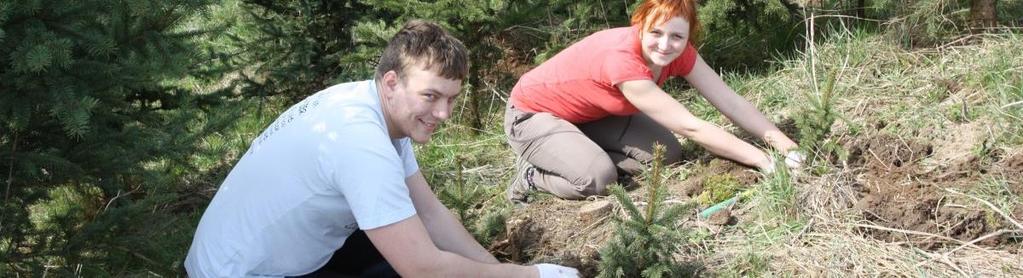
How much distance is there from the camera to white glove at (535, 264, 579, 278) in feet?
9.66

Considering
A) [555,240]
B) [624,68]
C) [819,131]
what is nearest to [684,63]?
[624,68]

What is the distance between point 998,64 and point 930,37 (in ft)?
2.21

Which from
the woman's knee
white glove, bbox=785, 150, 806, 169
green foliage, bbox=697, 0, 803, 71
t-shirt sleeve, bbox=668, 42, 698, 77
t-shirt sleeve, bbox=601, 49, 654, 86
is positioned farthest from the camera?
green foliage, bbox=697, 0, 803, 71

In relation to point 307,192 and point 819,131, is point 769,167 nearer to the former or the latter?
point 819,131

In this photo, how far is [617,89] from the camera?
171 inches

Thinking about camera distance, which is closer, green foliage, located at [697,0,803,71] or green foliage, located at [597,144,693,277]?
green foliage, located at [597,144,693,277]

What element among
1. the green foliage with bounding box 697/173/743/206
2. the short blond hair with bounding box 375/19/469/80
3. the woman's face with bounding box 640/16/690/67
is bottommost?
the green foliage with bounding box 697/173/743/206

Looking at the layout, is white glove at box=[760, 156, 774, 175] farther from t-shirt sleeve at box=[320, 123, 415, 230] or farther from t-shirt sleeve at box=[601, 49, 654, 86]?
t-shirt sleeve at box=[320, 123, 415, 230]

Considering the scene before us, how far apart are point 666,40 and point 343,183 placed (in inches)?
77.7

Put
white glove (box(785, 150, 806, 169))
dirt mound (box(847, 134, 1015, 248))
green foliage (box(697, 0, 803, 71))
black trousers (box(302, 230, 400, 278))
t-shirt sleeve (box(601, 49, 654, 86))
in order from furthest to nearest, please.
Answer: green foliage (box(697, 0, 803, 71)) → t-shirt sleeve (box(601, 49, 654, 86)) → white glove (box(785, 150, 806, 169)) → dirt mound (box(847, 134, 1015, 248)) → black trousers (box(302, 230, 400, 278))

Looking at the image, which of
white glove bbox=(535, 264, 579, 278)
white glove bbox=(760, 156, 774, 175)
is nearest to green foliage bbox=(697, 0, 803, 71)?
white glove bbox=(760, 156, 774, 175)

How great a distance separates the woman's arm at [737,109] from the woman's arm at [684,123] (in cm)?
9

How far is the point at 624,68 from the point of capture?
421 cm

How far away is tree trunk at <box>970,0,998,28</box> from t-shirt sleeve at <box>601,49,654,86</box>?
2.14 metres
